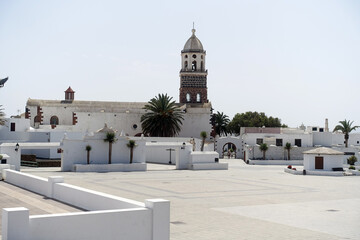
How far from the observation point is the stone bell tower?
6925 centimetres

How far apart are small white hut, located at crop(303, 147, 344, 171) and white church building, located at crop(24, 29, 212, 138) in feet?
81.4

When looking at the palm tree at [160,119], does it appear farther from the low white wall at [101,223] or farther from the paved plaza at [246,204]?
the low white wall at [101,223]

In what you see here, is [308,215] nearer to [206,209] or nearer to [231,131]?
[206,209]

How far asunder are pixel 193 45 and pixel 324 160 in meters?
31.4

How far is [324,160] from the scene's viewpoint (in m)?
42.7

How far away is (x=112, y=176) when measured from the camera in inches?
1371

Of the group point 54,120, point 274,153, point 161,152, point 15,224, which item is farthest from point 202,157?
point 15,224

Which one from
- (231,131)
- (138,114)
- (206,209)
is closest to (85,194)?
(206,209)

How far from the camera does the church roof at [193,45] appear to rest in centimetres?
6888

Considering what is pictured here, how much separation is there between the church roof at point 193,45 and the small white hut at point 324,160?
30.1 metres

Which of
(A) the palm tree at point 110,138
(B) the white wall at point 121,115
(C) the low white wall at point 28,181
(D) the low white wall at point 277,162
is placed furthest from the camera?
(B) the white wall at point 121,115

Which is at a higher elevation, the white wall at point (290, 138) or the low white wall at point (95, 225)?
the white wall at point (290, 138)

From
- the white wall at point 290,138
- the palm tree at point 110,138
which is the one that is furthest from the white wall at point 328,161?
the white wall at point 290,138

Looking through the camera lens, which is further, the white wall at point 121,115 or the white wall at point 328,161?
the white wall at point 121,115
